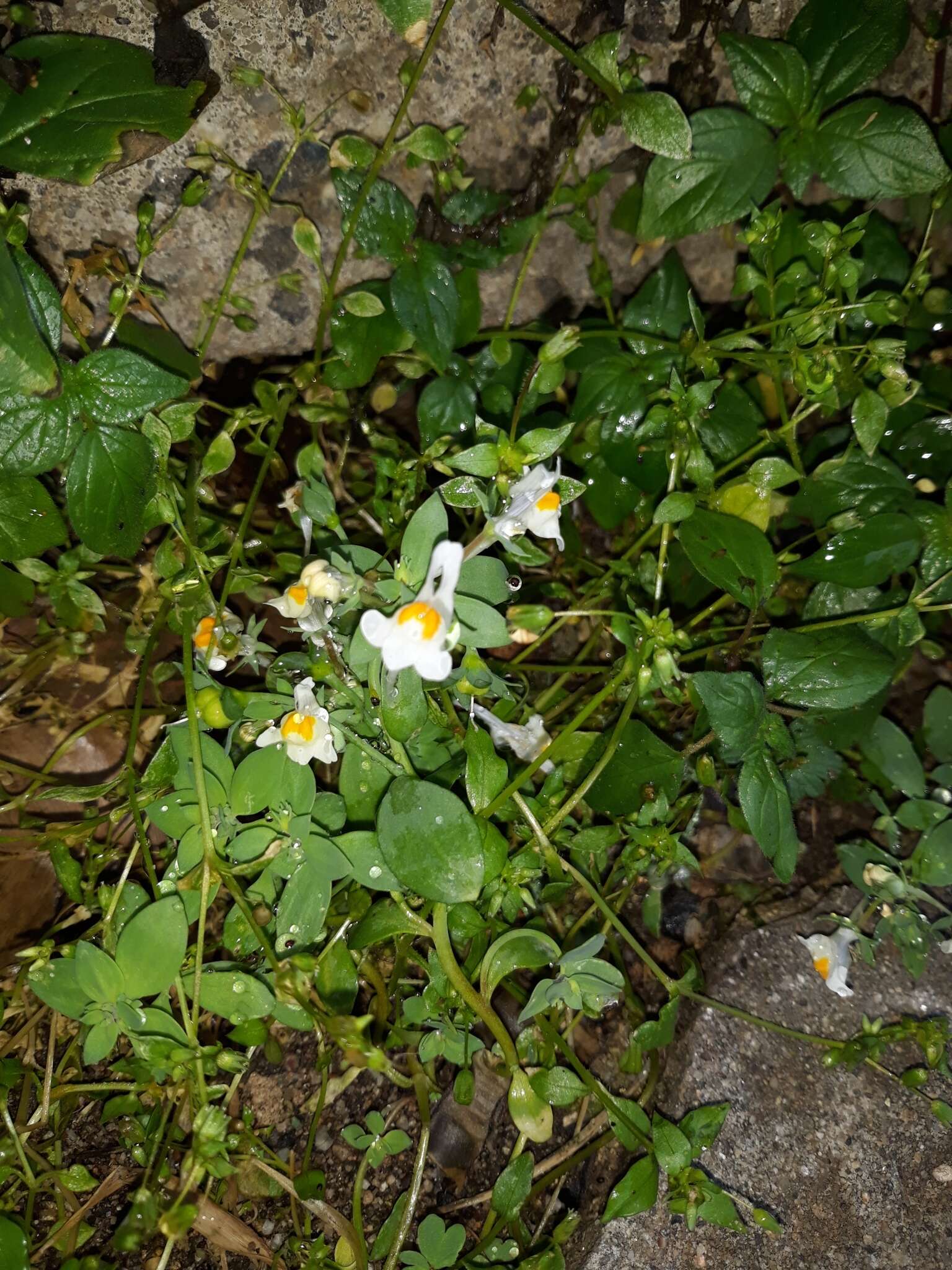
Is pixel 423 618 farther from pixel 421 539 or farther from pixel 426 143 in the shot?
pixel 426 143

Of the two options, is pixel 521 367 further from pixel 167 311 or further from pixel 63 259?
pixel 63 259

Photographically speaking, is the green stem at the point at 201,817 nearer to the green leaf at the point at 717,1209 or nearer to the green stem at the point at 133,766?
the green stem at the point at 133,766

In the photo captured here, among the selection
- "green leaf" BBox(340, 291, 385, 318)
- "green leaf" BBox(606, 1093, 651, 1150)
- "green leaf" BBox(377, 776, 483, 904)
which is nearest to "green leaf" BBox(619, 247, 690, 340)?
"green leaf" BBox(340, 291, 385, 318)

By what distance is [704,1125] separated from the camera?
4.25 feet

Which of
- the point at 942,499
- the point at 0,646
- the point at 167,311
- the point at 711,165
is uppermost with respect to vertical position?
the point at 711,165

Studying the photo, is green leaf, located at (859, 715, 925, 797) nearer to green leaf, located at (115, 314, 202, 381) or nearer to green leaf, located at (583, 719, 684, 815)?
green leaf, located at (583, 719, 684, 815)

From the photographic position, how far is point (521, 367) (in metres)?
1.57

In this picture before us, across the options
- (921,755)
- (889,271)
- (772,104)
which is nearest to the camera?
(772,104)

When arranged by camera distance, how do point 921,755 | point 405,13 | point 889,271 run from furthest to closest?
point 921,755, point 889,271, point 405,13

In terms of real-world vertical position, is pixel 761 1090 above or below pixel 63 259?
below

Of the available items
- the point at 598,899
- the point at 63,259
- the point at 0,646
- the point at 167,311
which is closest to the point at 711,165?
the point at 167,311

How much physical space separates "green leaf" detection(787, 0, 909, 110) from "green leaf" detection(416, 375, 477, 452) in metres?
0.76

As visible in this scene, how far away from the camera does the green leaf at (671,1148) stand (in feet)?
4.04

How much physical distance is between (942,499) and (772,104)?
730 millimetres
